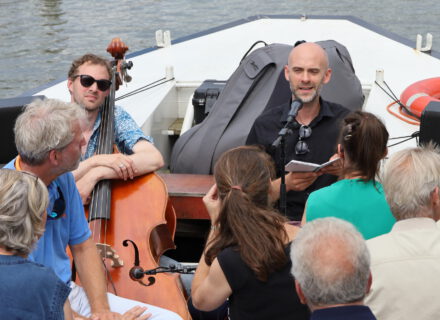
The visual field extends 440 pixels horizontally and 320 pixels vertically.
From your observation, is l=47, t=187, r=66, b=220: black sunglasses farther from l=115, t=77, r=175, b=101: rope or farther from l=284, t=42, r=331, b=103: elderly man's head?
l=115, t=77, r=175, b=101: rope

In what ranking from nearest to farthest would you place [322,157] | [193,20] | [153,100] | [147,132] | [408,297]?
[408,297], [322,157], [147,132], [153,100], [193,20]

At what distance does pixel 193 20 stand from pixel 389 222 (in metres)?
8.47

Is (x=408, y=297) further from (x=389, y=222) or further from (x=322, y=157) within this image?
(x=322, y=157)

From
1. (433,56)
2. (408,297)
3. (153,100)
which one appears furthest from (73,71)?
(433,56)

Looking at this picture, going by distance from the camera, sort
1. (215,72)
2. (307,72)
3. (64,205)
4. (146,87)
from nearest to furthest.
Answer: (64,205) < (307,72) < (146,87) < (215,72)

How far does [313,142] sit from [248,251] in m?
0.97

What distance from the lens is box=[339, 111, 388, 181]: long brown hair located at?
1.90m

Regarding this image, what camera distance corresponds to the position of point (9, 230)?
135cm

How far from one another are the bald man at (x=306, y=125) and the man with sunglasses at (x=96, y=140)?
0.44 metres

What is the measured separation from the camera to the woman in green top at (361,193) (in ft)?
6.23

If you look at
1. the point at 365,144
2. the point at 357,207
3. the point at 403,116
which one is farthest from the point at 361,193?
the point at 403,116

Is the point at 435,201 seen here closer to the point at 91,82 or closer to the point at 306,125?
the point at 306,125

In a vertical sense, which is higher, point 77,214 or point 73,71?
point 73,71

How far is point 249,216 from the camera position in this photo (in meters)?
1.59
